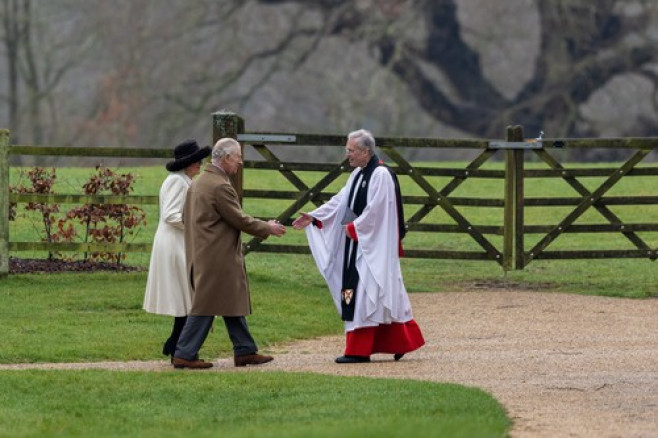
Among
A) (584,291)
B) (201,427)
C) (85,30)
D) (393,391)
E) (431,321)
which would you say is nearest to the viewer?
(201,427)

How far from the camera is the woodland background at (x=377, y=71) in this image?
44875 mm

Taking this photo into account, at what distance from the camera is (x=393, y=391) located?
11102 millimetres

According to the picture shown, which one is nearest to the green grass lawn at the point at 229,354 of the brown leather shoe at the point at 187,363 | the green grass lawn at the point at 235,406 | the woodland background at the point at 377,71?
the green grass lawn at the point at 235,406

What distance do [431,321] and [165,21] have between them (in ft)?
110

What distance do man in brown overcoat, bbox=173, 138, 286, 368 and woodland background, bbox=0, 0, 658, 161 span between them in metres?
31.9

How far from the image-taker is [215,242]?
12.6 m

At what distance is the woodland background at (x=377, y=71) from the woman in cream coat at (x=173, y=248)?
31.6 meters

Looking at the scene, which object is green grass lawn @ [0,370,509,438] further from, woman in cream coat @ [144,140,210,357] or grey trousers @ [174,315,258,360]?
woman in cream coat @ [144,140,210,357]

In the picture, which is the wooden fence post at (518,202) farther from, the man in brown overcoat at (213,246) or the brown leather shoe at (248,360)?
the man in brown overcoat at (213,246)

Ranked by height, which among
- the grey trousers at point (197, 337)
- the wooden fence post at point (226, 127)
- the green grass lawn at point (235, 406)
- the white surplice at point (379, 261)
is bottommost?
the green grass lawn at point (235, 406)

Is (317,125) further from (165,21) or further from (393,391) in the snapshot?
(393,391)

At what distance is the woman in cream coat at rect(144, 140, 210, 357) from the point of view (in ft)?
41.9

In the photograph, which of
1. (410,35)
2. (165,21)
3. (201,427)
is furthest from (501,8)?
(201,427)

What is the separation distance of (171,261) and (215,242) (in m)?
0.48
